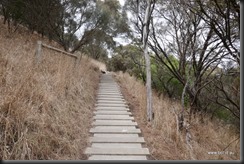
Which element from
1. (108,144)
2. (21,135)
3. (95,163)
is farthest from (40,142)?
(108,144)

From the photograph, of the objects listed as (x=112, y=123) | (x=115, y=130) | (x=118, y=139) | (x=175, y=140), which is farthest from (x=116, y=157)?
(x=112, y=123)

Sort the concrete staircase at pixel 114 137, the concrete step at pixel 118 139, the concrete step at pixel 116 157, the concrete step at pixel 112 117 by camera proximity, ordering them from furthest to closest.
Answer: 1. the concrete step at pixel 112 117
2. the concrete step at pixel 118 139
3. the concrete staircase at pixel 114 137
4. the concrete step at pixel 116 157

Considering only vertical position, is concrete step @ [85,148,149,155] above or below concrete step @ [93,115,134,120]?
below

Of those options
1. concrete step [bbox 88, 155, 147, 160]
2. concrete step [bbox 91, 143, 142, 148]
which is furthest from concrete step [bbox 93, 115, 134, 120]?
concrete step [bbox 88, 155, 147, 160]

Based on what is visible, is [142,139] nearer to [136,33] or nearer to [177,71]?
[177,71]

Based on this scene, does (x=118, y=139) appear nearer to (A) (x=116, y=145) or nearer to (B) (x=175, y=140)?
(A) (x=116, y=145)

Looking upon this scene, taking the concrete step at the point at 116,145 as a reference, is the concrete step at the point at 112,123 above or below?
above

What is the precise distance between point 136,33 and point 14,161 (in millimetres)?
8242

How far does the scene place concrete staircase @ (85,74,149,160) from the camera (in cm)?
290

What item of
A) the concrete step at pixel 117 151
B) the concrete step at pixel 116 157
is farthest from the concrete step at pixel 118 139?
the concrete step at pixel 116 157

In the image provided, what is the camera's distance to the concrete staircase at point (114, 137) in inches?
114

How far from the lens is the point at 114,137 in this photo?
3.50m

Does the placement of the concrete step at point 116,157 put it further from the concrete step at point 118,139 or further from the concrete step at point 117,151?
the concrete step at point 118,139

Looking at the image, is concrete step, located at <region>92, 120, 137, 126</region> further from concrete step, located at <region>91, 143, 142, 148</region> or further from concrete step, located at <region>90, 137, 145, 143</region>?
concrete step, located at <region>91, 143, 142, 148</region>
